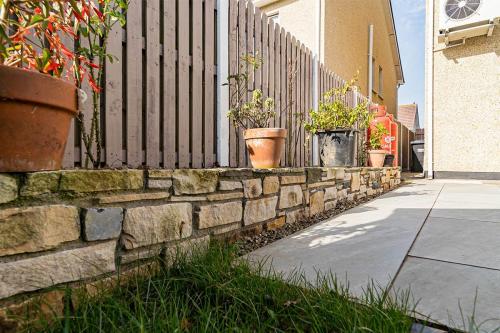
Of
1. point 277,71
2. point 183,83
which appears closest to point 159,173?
point 183,83

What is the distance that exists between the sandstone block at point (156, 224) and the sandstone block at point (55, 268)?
10cm

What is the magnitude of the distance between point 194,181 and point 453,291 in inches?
49.6

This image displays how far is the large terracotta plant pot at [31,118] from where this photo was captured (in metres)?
0.90

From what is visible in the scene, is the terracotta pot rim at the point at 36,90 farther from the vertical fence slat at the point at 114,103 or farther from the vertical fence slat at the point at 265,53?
the vertical fence slat at the point at 265,53

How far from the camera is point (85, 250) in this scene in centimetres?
110

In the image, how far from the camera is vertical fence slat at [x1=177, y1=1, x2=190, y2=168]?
211cm

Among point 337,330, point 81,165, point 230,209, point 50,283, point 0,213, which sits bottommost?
point 337,330

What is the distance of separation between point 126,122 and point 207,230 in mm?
840

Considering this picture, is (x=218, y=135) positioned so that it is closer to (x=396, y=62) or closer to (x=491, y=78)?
(x=491, y=78)

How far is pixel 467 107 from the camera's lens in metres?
6.34

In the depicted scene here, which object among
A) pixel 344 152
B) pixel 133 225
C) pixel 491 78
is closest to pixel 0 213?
pixel 133 225

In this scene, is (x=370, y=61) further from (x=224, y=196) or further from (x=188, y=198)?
(x=188, y=198)

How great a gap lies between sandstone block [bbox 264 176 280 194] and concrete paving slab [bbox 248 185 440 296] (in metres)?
0.37

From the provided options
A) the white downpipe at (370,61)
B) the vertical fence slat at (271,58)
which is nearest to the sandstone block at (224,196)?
the vertical fence slat at (271,58)
